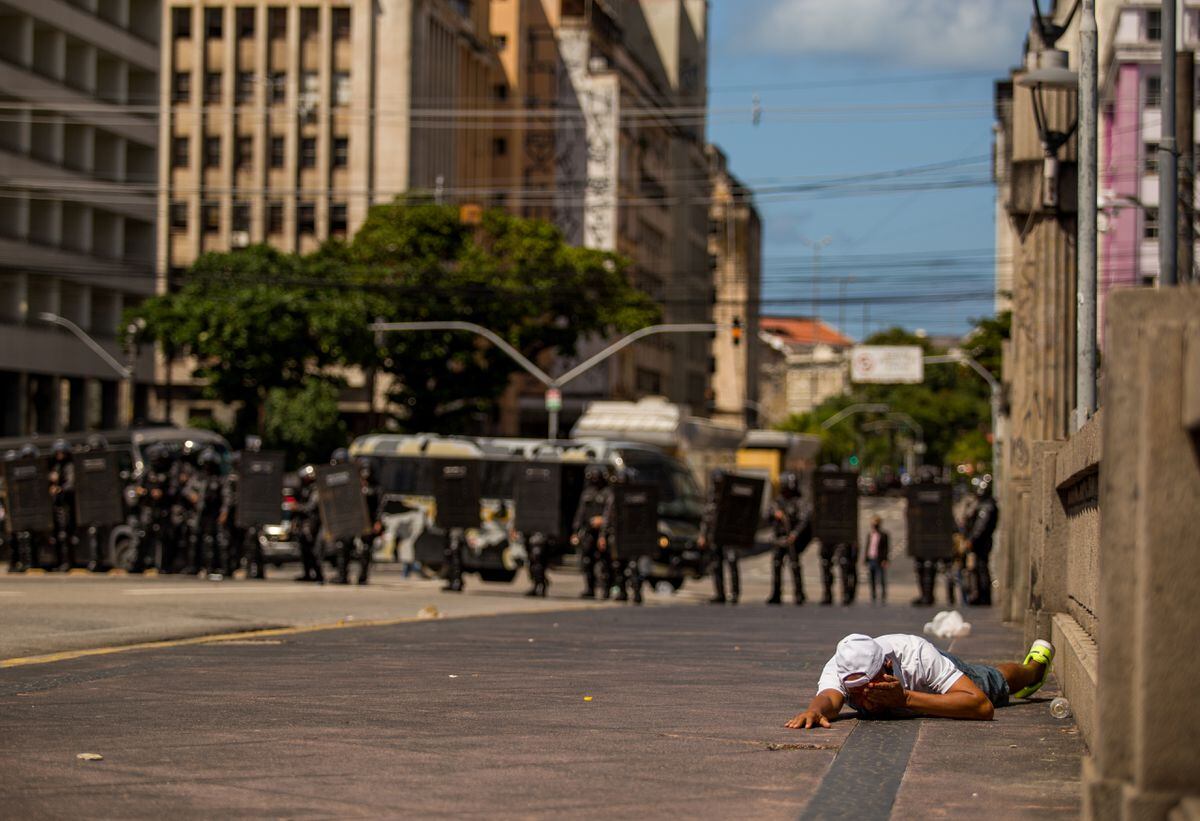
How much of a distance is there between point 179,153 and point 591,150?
2216 cm

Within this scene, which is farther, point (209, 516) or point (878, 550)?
point (878, 550)

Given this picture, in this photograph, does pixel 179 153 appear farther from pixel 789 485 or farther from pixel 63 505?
pixel 789 485

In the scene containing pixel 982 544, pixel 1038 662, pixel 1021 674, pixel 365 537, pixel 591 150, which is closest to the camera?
pixel 1021 674

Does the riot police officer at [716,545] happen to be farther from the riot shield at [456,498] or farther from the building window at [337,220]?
the building window at [337,220]

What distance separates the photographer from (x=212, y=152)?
3147 inches

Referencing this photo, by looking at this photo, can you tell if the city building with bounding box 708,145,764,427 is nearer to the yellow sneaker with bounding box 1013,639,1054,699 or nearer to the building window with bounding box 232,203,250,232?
the building window with bounding box 232,203,250,232

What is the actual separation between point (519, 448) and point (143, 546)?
376 inches

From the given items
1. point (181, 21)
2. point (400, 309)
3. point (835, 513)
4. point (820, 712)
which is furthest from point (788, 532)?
point (181, 21)

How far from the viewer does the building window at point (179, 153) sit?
7962 centimetres

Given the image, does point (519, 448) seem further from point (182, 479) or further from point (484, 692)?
point (484, 692)

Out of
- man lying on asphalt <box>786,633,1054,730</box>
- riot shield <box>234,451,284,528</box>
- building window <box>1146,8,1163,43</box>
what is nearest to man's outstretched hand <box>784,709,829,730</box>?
man lying on asphalt <box>786,633,1054,730</box>

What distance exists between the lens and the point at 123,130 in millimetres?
63250

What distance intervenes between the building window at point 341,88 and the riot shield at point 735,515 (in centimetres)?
5537

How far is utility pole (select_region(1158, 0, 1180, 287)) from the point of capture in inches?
701
